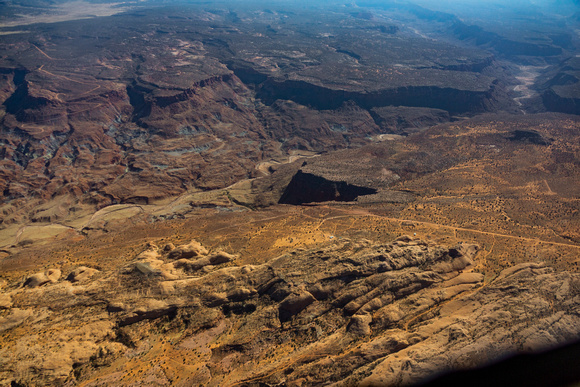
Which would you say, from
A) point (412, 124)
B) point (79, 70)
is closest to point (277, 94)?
point (412, 124)

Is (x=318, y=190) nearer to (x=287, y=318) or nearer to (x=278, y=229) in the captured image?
(x=278, y=229)

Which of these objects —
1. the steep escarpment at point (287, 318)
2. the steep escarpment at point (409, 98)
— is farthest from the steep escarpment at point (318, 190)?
the steep escarpment at point (409, 98)

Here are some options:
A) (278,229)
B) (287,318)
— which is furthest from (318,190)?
(287,318)

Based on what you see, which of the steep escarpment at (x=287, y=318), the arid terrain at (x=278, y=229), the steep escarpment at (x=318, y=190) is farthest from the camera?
the steep escarpment at (x=318, y=190)

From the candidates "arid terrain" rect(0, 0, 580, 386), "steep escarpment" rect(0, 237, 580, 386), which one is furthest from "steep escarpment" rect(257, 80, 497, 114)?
"steep escarpment" rect(0, 237, 580, 386)

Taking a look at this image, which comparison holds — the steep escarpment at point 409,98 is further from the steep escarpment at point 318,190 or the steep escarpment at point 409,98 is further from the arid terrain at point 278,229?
the steep escarpment at point 318,190
